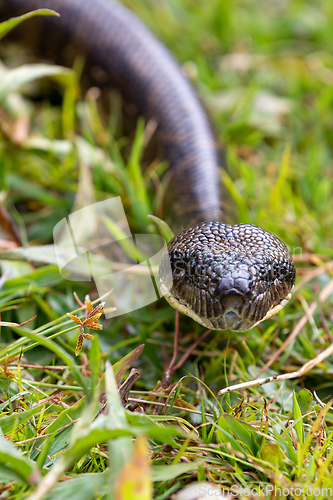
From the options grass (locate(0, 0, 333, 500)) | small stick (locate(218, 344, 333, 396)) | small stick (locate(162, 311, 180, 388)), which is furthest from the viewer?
small stick (locate(162, 311, 180, 388))

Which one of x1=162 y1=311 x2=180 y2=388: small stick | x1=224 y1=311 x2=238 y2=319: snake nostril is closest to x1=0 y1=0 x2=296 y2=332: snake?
x1=224 y1=311 x2=238 y2=319: snake nostril

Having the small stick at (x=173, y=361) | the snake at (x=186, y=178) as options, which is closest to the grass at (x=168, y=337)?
the small stick at (x=173, y=361)

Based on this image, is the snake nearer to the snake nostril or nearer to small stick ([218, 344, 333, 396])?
the snake nostril

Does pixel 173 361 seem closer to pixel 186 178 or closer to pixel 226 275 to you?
pixel 226 275

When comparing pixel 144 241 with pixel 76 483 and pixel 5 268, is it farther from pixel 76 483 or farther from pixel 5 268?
pixel 76 483

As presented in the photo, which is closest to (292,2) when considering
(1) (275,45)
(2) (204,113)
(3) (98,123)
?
(1) (275,45)

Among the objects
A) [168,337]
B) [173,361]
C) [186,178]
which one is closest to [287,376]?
[173,361]
